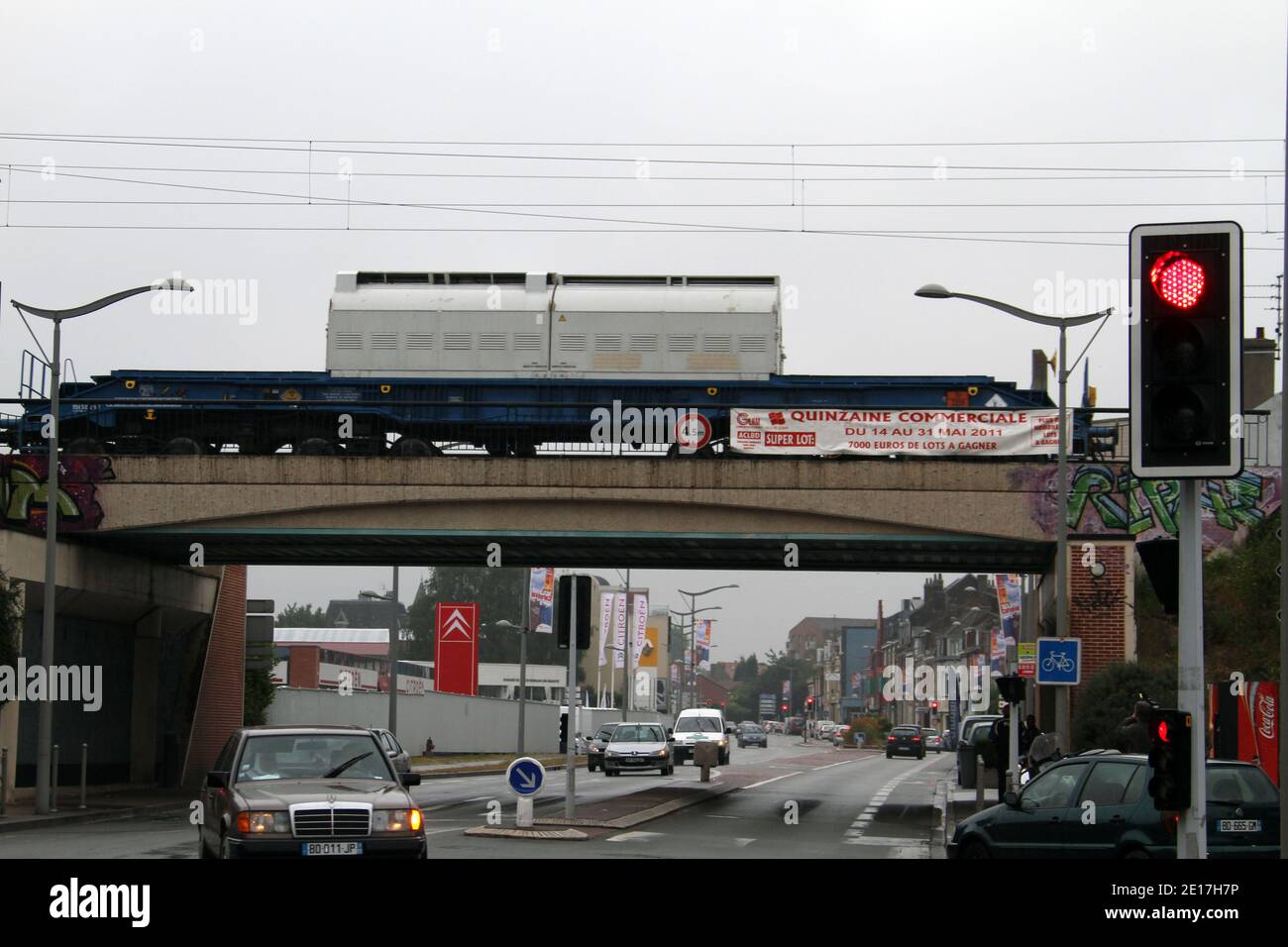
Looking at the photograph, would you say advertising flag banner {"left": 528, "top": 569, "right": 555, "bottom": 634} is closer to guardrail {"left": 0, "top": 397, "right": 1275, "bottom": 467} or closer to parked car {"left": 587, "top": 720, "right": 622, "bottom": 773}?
parked car {"left": 587, "top": 720, "right": 622, "bottom": 773}

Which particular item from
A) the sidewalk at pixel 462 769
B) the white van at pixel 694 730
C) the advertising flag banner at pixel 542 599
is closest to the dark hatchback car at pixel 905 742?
the white van at pixel 694 730

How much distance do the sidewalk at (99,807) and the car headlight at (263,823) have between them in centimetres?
1300

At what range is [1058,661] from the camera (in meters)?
22.6

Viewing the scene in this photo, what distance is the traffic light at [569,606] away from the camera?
69.5 feet

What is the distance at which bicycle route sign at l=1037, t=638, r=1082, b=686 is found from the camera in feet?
73.7

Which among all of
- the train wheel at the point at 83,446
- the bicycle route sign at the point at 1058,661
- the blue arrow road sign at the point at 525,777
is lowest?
the blue arrow road sign at the point at 525,777

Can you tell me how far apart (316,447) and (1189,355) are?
88.0ft

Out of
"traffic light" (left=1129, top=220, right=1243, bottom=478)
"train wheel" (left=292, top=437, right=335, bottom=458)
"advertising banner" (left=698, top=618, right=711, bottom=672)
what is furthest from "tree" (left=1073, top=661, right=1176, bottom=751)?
"advertising banner" (left=698, top=618, right=711, bottom=672)

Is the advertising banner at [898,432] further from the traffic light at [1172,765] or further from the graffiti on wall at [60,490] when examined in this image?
the traffic light at [1172,765]

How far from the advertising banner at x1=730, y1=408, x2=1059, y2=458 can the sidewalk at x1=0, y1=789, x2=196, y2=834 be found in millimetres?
12890

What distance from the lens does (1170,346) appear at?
28.5 ft
